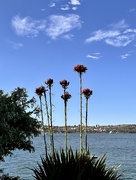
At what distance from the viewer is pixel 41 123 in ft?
40.3

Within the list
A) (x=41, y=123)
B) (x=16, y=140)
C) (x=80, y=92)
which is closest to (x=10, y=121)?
(x=16, y=140)

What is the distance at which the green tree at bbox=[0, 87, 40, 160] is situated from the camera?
1046 cm

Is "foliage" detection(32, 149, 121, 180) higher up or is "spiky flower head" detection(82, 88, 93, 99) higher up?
"spiky flower head" detection(82, 88, 93, 99)

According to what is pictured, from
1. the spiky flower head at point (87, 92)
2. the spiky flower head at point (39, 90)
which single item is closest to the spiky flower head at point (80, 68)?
the spiky flower head at point (87, 92)

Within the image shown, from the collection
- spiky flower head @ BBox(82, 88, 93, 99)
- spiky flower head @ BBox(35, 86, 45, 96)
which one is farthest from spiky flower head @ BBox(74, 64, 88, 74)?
spiky flower head @ BBox(35, 86, 45, 96)

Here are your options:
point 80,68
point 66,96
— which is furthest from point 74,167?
point 80,68

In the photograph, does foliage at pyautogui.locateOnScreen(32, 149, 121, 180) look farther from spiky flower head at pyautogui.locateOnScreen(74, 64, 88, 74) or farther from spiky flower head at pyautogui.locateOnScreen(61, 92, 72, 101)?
spiky flower head at pyautogui.locateOnScreen(74, 64, 88, 74)

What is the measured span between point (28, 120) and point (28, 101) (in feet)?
2.37

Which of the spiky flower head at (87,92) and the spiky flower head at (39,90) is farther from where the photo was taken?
the spiky flower head at (39,90)

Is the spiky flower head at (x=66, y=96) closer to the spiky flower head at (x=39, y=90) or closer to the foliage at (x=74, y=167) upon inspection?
the spiky flower head at (x=39, y=90)

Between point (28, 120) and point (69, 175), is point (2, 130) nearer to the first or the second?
point (28, 120)

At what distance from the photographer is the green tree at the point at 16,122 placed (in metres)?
10.5

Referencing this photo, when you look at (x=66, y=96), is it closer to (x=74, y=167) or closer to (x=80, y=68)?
(x=80, y=68)

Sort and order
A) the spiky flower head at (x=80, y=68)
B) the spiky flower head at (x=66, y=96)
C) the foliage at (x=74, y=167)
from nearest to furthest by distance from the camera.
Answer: the foliage at (x=74, y=167) → the spiky flower head at (x=80, y=68) → the spiky flower head at (x=66, y=96)
